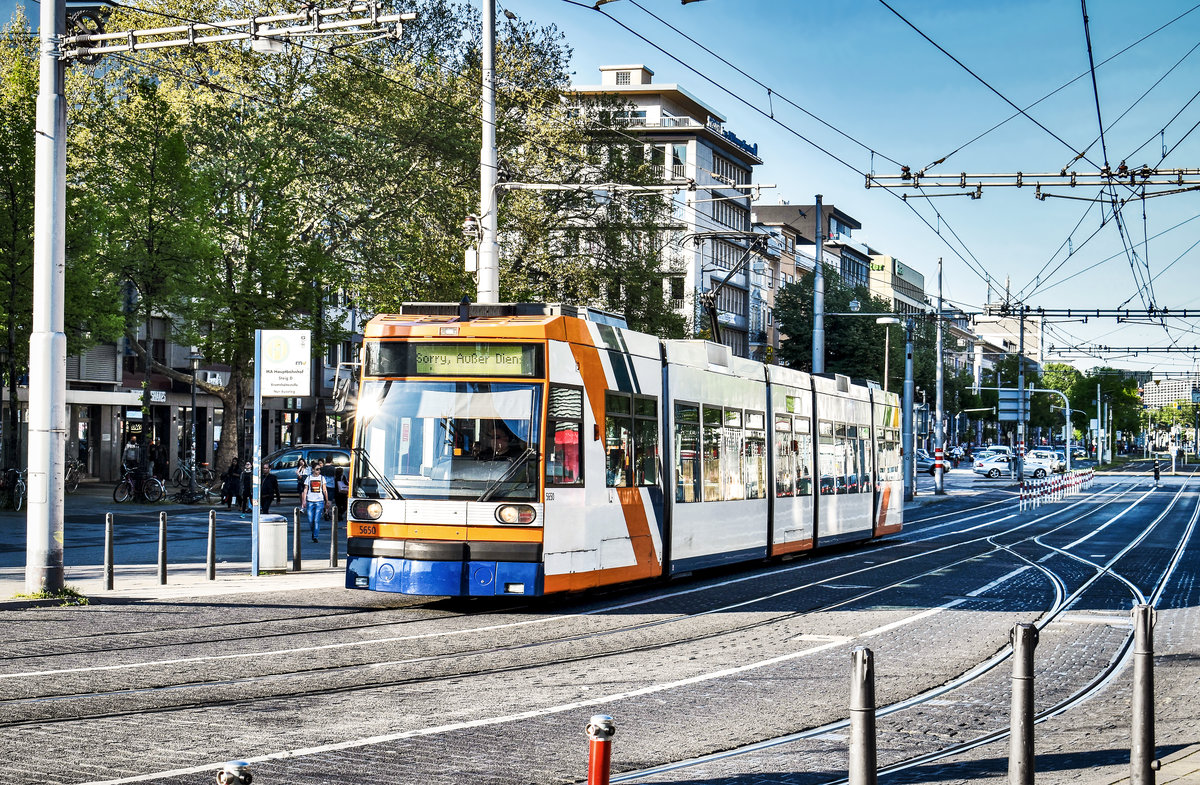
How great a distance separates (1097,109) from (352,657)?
52.3 ft

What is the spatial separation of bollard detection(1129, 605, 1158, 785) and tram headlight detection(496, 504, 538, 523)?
317 inches

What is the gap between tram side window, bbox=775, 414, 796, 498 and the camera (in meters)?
21.9

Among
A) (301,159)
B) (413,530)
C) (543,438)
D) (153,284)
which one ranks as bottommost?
(413,530)

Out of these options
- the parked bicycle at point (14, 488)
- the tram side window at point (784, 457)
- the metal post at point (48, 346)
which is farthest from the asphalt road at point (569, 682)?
the parked bicycle at point (14, 488)

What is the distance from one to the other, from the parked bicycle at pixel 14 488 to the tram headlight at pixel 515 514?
21.6 meters

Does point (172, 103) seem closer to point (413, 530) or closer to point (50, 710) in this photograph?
point (413, 530)

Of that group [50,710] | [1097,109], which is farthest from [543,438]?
[1097,109]

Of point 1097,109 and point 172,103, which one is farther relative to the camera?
point 172,103

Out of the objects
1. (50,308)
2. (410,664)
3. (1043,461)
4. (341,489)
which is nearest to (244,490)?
(341,489)

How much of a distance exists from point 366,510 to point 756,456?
8059 mm

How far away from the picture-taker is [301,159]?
1593 inches

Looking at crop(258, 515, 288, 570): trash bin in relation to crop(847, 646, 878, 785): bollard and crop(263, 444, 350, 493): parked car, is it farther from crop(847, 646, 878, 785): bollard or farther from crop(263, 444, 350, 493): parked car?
crop(263, 444, 350, 493): parked car

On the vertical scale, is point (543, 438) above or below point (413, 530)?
above

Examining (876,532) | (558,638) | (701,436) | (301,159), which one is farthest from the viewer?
(301,159)
